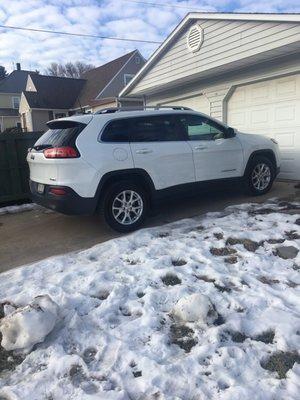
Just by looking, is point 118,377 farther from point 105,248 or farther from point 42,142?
point 42,142

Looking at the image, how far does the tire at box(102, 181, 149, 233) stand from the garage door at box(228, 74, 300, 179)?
15.5 ft

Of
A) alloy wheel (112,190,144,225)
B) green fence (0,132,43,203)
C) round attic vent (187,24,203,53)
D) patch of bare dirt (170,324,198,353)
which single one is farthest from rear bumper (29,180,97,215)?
round attic vent (187,24,203,53)

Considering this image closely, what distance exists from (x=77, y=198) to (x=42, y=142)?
1.24m

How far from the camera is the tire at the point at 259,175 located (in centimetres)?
766

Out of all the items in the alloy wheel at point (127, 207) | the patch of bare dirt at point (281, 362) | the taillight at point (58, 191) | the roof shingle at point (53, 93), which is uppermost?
the roof shingle at point (53, 93)

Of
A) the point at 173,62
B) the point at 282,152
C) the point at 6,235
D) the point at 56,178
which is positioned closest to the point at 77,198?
the point at 56,178

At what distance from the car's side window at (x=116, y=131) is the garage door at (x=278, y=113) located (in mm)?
4759

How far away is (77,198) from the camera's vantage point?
553cm

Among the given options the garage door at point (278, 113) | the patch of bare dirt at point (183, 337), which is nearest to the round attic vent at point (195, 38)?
the garage door at point (278, 113)

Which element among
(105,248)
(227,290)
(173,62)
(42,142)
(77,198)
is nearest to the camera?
(227,290)

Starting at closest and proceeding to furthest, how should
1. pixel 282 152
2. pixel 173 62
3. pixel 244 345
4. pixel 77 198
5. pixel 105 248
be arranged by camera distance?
pixel 244 345, pixel 105 248, pixel 77 198, pixel 282 152, pixel 173 62

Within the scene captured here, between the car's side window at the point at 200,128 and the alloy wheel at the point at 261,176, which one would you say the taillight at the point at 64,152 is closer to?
the car's side window at the point at 200,128

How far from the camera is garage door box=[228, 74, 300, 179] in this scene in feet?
29.6

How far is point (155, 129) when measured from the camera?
20.9 ft
